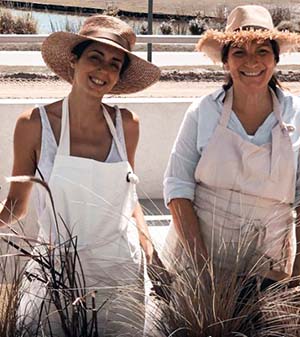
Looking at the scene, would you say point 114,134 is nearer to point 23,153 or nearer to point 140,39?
point 23,153

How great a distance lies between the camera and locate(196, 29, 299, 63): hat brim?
2.45m

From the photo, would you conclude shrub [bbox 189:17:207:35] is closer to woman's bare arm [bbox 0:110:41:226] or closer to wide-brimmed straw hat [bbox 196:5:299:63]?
wide-brimmed straw hat [bbox 196:5:299:63]

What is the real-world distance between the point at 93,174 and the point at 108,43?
412mm

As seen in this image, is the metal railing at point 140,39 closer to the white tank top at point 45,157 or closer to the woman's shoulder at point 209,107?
the woman's shoulder at point 209,107

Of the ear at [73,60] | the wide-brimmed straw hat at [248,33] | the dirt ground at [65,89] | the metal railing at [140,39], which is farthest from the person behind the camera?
the dirt ground at [65,89]

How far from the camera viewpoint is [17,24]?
14242 millimetres

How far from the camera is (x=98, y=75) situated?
2430 millimetres

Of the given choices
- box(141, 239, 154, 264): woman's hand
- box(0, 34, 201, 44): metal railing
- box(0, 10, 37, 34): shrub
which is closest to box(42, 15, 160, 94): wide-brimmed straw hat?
box(141, 239, 154, 264): woman's hand

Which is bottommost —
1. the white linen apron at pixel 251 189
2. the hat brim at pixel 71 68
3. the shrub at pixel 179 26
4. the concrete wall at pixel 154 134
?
the shrub at pixel 179 26

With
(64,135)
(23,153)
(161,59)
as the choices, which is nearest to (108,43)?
(64,135)

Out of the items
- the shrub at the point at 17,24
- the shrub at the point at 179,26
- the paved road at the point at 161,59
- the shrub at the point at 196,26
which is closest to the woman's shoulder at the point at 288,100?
the paved road at the point at 161,59

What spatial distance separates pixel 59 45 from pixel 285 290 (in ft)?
3.60

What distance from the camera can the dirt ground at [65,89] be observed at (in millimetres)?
9169

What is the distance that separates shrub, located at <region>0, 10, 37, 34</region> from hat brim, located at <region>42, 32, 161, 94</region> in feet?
37.6
